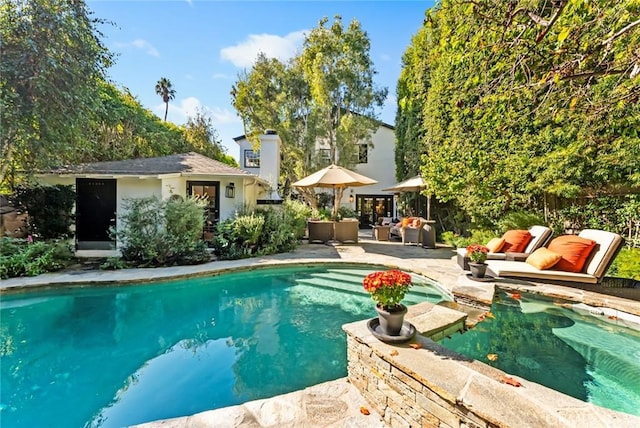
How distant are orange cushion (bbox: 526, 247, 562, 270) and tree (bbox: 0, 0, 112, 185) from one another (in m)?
11.5

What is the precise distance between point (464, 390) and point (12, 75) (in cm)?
1054

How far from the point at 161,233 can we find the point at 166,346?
4650mm

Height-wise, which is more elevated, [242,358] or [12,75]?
[12,75]

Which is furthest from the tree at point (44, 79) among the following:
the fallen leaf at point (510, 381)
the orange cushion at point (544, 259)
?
the orange cushion at point (544, 259)

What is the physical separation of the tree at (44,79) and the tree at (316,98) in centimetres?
939

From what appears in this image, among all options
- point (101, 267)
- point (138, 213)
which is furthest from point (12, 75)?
point (101, 267)

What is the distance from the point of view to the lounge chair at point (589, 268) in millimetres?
4973

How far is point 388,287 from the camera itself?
9.66 feet

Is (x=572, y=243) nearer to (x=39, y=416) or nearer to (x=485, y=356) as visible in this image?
(x=485, y=356)

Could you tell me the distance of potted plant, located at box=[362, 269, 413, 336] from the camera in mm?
2951

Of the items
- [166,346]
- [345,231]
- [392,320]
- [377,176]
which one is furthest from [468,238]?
[166,346]

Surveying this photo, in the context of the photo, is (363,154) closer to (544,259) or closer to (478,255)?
(478,255)

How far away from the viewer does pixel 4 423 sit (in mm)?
2850

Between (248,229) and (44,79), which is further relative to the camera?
(248,229)
